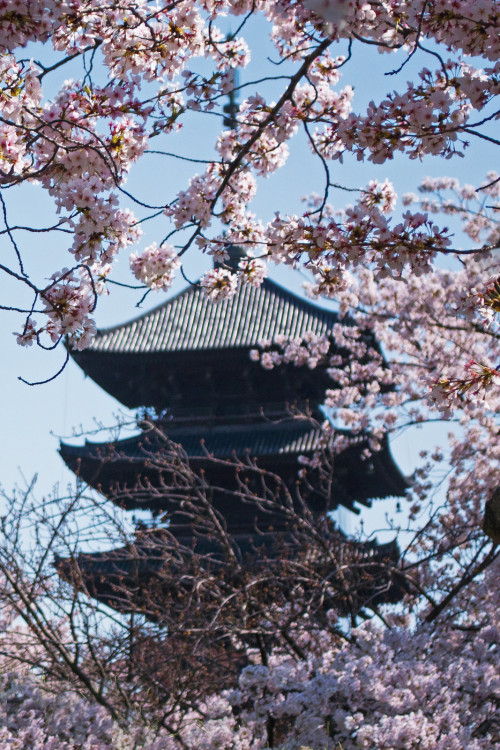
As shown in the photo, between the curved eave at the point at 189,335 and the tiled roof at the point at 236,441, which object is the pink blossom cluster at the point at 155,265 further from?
the curved eave at the point at 189,335

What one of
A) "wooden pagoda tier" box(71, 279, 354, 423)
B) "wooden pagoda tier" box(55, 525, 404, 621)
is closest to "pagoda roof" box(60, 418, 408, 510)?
"wooden pagoda tier" box(71, 279, 354, 423)

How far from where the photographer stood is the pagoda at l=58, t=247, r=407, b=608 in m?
15.4

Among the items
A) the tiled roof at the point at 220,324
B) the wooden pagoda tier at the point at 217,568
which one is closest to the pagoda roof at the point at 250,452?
the wooden pagoda tier at the point at 217,568

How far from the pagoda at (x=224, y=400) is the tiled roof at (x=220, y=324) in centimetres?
2

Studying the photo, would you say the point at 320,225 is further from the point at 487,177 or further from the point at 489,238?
the point at 487,177

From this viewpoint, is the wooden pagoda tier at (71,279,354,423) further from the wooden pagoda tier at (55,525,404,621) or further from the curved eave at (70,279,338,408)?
the wooden pagoda tier at (55,525,404,621)

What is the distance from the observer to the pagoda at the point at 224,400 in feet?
50.6

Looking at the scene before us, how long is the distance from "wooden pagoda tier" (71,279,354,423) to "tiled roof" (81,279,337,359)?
0.06 feet

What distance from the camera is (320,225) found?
4098 mm

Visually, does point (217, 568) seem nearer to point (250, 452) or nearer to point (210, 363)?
point (250, 452)

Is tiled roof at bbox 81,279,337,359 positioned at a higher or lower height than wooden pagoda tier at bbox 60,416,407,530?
higher

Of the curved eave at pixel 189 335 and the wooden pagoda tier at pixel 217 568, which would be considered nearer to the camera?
the wooden pagoda tier at pixel 217 568

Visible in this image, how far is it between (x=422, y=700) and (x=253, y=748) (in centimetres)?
114

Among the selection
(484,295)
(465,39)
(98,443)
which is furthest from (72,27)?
(98,443)
